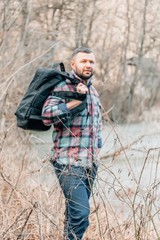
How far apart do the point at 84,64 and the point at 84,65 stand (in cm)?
1

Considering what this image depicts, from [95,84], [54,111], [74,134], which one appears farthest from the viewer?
[95,84]

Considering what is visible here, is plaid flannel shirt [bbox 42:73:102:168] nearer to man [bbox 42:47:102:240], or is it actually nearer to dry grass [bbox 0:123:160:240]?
man [bbox 42:47:102:240]

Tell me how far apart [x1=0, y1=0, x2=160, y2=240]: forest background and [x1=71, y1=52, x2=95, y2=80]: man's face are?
0.30 m

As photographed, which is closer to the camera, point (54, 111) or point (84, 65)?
point (54, 111)

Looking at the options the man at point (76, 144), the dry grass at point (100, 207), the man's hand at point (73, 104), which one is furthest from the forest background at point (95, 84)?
the man's hand at point (73, 104)

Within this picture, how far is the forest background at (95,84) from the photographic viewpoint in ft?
12.4

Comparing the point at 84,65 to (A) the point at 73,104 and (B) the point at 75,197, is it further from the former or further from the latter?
(B) the point at 75,197

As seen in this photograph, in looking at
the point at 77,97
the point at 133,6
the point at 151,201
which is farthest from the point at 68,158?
the point at 133,6

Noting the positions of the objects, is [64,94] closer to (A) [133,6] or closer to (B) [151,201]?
(B) [151,201]

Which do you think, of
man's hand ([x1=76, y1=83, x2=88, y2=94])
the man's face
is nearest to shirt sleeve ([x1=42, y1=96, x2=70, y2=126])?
man's hand ([x1=76, y1=83, x2=88, y2=94])

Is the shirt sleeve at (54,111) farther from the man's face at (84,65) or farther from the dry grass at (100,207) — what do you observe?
the dry grass at (100,207)

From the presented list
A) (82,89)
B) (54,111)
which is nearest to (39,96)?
(54,111)

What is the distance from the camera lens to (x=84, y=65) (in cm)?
401

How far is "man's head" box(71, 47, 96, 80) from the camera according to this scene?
4.00 m
